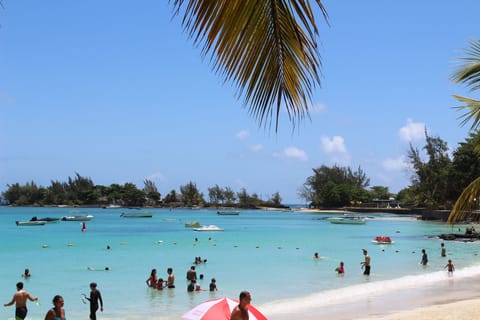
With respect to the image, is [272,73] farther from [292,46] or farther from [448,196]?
[448,196]

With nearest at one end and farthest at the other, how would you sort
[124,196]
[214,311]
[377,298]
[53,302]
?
[53,302]
[214,311]
[377,298]
[124,196]

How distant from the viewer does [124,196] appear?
7062 inches

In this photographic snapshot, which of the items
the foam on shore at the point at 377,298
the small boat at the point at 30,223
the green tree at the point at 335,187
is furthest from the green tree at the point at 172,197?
the foam on shore at the point at 377,298

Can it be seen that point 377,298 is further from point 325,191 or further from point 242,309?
point 325,191

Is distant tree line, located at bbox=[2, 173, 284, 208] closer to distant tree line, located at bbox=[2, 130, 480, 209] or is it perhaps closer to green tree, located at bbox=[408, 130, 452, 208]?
distant tree line, located at bbox=[2, 130, 480, 209]

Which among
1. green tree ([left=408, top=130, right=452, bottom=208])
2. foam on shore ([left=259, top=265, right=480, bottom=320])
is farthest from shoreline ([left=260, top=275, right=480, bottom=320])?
green tree ([left=408, top=130, right=452, bottom=208])

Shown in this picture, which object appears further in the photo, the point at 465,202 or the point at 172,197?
the point at 172,197

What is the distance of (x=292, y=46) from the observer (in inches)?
111

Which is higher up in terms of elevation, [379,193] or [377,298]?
[379,193]

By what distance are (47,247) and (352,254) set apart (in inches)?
1032

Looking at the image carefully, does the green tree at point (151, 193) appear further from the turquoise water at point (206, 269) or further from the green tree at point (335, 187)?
the turquoise water at point (206, 269)

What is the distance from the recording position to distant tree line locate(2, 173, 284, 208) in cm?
18075

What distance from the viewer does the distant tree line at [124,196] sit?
593 feet

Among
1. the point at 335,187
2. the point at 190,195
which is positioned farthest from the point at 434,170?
the point at 190,195
